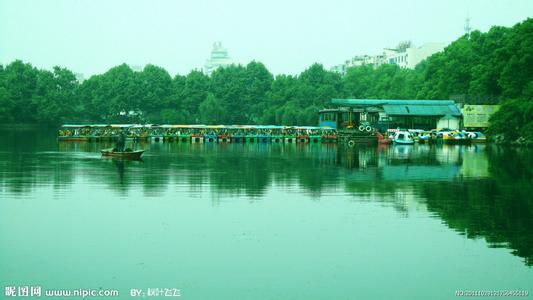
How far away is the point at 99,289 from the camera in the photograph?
42.1 feet

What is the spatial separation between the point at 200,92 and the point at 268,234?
10753cm

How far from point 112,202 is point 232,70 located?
4140 inches

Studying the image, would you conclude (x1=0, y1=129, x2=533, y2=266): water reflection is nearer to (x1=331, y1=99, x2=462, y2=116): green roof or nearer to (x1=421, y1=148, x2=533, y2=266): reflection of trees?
(x1=421, y1=148, x2=533, y2=266): reflection of trees

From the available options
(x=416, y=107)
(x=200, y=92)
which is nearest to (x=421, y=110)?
(x=416, y=107)

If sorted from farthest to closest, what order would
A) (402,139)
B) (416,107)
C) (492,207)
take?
1. (416,107)
2. (402,139)
3. (492,207)

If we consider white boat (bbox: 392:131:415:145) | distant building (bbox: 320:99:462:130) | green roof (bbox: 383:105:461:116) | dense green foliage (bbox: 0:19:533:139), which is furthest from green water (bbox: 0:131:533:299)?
dense green foliage (bbox: 0:19:533:139)

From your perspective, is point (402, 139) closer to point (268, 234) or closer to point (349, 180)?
point (349, 180)

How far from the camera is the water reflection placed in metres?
21.0

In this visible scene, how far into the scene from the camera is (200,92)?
124062 mm

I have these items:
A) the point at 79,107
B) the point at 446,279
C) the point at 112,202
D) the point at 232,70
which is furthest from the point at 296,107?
the point at 446,279

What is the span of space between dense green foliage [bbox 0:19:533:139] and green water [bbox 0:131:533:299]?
74.0 m

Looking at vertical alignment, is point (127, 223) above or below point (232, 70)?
below

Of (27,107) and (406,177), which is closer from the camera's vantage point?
(406,177)

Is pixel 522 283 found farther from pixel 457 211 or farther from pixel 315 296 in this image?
pixel 457 211
